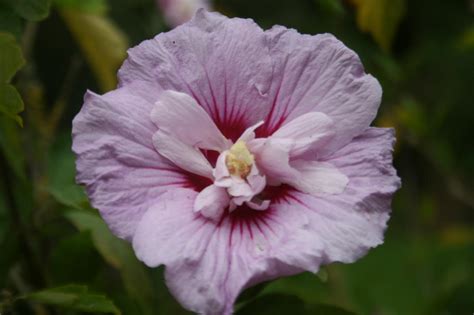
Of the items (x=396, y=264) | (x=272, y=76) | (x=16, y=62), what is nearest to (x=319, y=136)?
(x=272, y=76)

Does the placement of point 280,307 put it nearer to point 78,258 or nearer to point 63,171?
point 78,258

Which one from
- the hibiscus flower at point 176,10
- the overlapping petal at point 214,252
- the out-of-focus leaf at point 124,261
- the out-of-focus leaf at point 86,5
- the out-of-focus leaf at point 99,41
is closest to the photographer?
the overlapping petal at point 214,252

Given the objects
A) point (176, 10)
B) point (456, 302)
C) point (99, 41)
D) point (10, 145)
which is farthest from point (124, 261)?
point (456, 302)

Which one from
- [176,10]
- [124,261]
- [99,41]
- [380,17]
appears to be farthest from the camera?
[176,10]

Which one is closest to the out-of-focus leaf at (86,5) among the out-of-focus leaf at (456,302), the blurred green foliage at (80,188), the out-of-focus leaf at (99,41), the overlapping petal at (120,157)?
the blurred green foliage at (80,188)

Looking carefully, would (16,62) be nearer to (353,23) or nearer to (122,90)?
(122,90)

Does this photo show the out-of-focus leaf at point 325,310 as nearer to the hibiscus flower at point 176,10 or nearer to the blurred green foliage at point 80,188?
the blurred green foliage at point 80,188

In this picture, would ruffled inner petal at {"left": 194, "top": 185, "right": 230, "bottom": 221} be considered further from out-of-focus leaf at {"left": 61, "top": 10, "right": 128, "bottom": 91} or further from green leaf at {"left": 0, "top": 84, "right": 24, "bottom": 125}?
out-of-focus leaf at {"left": 61, "top": 10, "right": 128, "bottom": 91}
